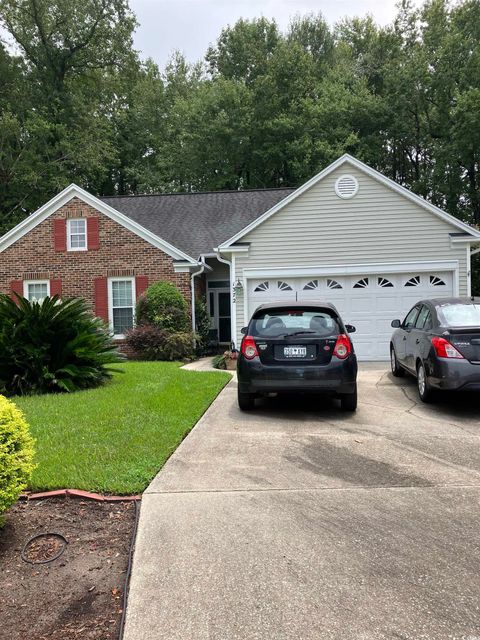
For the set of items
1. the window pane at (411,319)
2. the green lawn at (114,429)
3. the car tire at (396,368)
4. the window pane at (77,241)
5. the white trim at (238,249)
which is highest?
the window pane at (77,241)

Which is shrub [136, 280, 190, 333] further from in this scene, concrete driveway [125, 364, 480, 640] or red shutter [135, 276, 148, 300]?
concrete driveway [125, 364, 480, 640]

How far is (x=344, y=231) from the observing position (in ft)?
47.0

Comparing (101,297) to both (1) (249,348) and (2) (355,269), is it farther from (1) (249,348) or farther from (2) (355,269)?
(1) (249,348)

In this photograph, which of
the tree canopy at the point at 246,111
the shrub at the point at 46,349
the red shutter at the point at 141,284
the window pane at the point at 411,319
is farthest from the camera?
the tree canopy at the point at 246,111

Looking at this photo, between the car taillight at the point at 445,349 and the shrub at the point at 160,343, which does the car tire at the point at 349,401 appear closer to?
the car taillight at the point at 445,349

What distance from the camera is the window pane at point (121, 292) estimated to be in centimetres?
1650

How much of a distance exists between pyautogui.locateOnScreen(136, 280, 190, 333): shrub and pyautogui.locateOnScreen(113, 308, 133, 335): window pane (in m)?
0.77

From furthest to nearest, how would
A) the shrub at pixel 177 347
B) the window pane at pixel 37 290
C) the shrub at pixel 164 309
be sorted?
the window pane at pixel 37 290 < the shrub at pixel 164 309 < the shrub at pixel 177 347

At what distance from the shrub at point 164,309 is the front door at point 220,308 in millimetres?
2928

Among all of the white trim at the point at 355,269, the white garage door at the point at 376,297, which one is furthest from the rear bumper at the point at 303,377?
the white trim at the point at 355,269

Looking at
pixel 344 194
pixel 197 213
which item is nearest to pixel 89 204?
pixel 197 213

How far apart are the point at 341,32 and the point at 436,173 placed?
1668 centimetres

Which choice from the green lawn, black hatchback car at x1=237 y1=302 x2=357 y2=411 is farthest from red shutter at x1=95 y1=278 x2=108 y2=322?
black hatchback car at x1=237 y1=302 x2=357 y2=411

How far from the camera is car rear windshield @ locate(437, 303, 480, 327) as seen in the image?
7.31 metres
